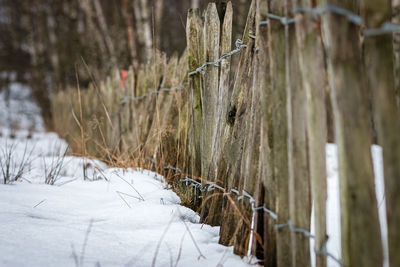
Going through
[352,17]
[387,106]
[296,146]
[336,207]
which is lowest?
[336,207]

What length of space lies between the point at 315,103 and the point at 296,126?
0.10 meters

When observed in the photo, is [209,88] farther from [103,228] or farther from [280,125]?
[103,228]

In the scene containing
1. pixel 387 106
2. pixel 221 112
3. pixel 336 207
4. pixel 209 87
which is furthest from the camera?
pixel 336 207

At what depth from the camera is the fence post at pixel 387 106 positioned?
27.1 inches

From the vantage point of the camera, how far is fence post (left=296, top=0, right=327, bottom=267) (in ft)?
2.81

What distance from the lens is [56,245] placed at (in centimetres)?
115

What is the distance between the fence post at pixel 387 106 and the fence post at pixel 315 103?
16 centimetres

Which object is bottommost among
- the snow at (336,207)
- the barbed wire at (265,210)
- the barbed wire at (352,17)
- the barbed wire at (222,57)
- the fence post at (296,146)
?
the snow at (336,207)

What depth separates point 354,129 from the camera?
2.45 ft

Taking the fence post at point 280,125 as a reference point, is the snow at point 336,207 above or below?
below

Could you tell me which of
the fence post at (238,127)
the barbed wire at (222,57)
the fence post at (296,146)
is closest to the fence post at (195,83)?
the barbed wire at (222,57)

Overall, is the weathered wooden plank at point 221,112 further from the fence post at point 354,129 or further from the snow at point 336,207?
the fence post at point 354,129

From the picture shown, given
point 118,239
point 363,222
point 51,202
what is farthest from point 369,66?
point 51,202

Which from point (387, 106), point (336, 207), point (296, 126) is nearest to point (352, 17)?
point (387, 106)
